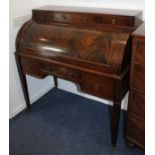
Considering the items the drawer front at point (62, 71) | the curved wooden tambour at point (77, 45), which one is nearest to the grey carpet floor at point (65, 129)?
the drawer front at point (62, 71)

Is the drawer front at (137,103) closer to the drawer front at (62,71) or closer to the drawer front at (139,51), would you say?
the drawer front at (139,51)

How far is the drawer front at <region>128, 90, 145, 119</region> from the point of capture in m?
1.33

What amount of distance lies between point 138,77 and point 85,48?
0.42m

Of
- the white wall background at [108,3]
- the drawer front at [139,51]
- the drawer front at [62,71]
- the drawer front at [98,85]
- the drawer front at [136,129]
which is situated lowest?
the drawer front at [136,129]

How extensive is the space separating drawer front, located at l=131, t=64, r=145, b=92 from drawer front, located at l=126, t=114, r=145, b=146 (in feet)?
0.89

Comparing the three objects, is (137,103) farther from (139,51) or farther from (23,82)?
(23,82)

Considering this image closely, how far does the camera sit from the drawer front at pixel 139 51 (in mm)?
1164

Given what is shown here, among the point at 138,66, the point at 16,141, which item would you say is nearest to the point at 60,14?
the point at 138,66

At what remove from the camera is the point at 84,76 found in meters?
1.45

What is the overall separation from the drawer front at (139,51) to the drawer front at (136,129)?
47cm

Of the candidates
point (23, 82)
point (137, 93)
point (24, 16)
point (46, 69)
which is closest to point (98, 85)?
point (137, 93)

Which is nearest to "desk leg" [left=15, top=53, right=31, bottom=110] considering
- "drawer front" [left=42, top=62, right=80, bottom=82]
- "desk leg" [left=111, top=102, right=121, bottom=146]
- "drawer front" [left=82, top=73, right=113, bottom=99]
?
"drawer front" [left=42, top=62, right=80, bottom=82]
